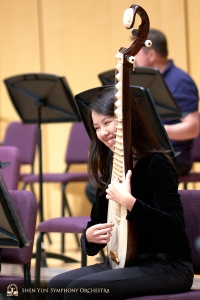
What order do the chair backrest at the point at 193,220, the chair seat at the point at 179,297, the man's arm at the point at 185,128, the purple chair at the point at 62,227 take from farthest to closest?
the man's arm at the point at 185,128, the purple chair at the point at 62,227, the chair backrest at the point at 193,220, the chair seat at the point at 179,297

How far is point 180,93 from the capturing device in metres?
3.96

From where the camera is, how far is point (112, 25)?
563 centimetres

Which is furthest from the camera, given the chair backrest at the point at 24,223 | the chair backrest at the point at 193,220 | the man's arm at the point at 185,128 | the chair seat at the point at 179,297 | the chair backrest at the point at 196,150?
the chair backrest at the point at 196,150

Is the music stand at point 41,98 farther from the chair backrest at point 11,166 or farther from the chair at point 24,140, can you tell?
the chair at point 24,140

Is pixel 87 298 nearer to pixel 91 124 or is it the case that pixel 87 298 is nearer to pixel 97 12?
pixel 91 124

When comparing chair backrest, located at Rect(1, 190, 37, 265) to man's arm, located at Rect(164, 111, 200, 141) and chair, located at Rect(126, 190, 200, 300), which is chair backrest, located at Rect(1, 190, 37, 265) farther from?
man's arm, located at Rect(164, 111, 200, 141)

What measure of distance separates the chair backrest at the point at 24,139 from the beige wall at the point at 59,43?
0.53m

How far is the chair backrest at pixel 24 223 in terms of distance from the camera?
2432mm

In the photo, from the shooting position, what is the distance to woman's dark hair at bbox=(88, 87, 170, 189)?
2051 millimetres

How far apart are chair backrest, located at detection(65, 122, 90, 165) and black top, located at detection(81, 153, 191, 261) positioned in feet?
9.65

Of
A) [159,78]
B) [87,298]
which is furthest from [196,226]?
[159,78]

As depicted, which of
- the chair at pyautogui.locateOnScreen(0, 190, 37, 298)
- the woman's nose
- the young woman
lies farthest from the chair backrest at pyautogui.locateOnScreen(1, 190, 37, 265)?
the woman's nose

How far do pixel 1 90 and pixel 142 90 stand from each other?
12.2ft

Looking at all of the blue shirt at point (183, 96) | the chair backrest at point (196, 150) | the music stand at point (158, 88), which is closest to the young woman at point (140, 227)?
the music stand at point (158, 88)
